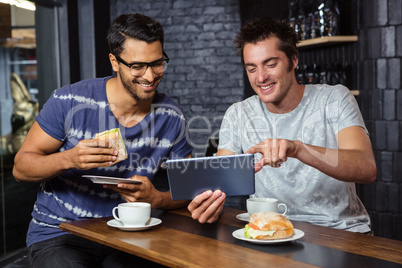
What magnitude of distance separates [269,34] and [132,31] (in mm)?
590

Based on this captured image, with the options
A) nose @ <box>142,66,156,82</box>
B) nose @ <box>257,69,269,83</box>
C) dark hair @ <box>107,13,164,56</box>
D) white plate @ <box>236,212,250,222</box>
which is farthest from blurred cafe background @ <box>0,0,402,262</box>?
white plate @ <box>236,212,250,222</box>

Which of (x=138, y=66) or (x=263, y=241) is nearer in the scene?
(x=263, y=241)

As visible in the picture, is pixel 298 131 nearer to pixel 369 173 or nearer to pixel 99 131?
pixel 369 173

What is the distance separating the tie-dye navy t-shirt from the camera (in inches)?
67.8

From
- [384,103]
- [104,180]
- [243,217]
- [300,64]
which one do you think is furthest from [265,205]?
[300,64]

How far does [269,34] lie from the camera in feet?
6.17

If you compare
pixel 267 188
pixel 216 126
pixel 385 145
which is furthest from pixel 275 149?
pixel 216 126

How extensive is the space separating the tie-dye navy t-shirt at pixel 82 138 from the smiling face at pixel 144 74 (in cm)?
11

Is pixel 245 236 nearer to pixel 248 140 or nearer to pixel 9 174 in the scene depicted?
pixel 248 140

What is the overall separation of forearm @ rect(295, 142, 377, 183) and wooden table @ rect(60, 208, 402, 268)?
232 millimetres

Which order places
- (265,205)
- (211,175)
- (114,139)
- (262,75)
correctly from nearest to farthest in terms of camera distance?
(211,175)
(265,205)
(114,139)
(262,75)

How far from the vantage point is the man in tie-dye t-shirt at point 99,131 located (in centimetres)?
166

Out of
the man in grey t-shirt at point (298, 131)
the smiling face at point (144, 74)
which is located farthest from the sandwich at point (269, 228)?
the smiling face at point (144, 74)

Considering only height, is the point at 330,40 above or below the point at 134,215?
above
